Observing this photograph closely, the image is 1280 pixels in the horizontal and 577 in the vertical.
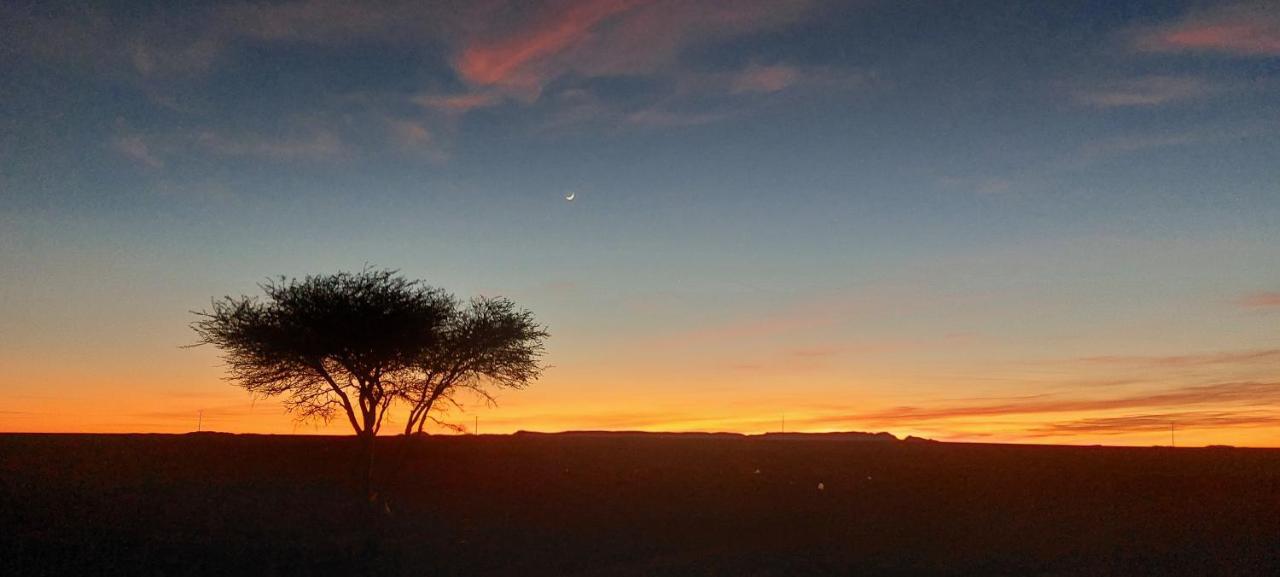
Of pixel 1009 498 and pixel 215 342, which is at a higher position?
pixel 215 342

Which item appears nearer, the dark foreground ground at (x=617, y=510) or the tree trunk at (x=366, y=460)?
the dark foreground ground at (x=617, y=510)

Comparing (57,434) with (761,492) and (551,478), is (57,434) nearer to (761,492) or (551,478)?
(551,478)

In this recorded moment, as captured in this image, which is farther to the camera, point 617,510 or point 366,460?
point 617,510

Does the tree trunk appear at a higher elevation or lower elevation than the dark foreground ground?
higher

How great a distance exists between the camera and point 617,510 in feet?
140

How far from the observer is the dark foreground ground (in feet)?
105

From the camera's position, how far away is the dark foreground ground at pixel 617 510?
31875 millimetres

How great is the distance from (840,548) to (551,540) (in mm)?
9433

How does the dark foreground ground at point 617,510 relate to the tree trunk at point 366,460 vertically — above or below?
below

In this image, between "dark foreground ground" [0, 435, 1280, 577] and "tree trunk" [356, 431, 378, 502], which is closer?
"dark foreground ground" [0, 435, 1280, 577]

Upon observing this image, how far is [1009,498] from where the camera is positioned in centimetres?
4609

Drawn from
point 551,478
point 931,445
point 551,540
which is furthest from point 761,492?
point 931,445

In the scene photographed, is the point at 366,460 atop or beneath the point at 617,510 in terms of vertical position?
atop

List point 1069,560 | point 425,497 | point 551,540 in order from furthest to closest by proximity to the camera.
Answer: point 425,497, point 551,540, point 1069,560
